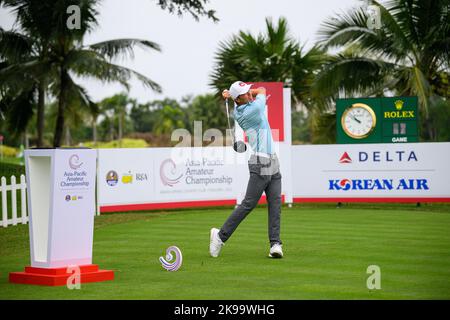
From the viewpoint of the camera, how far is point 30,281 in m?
8.55

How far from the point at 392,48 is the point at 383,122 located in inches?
236

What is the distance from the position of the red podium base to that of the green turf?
5.5 inches

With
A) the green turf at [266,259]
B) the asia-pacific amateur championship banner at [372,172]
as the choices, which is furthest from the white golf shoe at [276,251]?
the asia-pacific amateur championship banner at [372,172]

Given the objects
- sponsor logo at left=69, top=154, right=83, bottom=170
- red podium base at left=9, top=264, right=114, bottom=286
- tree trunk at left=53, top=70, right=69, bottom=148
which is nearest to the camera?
red podium base at left=9, top=264, right=114, bottom=286

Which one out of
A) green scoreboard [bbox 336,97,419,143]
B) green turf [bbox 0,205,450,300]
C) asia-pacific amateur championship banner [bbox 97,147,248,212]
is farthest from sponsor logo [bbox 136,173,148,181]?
green scoreboard [bbox 336,97,419,143]

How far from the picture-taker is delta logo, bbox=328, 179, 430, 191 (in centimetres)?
2038

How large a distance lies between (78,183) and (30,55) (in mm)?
21489

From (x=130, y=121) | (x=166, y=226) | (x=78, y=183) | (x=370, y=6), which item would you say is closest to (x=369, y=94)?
(x=370, y=6)

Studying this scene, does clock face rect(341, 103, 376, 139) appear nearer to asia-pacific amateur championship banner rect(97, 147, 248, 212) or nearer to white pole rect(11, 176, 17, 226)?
asia-pacific amateur championship banner rect(97, 147, 248, 212)

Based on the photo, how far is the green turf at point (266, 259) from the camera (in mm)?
7922

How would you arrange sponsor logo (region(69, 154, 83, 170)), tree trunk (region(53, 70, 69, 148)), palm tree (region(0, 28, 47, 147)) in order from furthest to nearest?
1. tree trunk (region(53, 70, 69, 148))
2. palm tree (region(0, 28, 47, 147))
3. sponsor logo (region(69, 154, 83, 170))

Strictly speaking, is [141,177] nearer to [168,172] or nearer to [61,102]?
[168,172]

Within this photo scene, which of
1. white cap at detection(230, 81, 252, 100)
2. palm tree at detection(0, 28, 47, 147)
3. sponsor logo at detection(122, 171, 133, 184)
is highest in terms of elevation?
palm tree at detection(0, 28, 47, 147)
